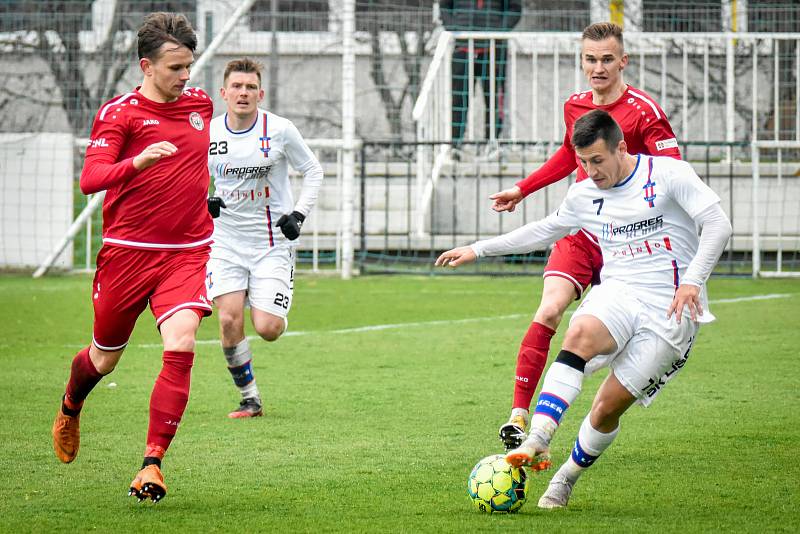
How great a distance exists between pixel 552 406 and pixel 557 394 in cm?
6

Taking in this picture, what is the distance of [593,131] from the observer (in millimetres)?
5410

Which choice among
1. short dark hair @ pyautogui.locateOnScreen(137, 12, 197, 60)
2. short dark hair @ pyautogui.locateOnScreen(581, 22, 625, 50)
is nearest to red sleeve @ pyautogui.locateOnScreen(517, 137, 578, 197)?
short dark hair @ pyautogui.locateOnScreen(581, 22, 625, 50)

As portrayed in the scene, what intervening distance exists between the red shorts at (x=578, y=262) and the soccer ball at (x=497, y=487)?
6.65 ft

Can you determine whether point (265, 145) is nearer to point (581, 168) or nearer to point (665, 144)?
point (581, 168)

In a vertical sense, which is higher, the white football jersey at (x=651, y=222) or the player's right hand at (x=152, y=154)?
the player's right hand at (x=152, y=154)

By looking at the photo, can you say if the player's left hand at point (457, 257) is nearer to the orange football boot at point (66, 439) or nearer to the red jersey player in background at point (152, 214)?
the red jersey player in background at point (152, 214)

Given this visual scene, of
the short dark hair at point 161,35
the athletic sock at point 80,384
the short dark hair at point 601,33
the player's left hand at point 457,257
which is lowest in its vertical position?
the athletic sock at point 80,384

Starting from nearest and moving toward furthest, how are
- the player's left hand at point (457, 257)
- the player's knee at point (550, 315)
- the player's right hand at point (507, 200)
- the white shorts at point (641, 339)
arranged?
1. the white shorts at point (641, 339)
2. the player's left hand at point (457, 257)
3. the player's right hand at point (507, 200)
4. the player's knee at point (550, 315)

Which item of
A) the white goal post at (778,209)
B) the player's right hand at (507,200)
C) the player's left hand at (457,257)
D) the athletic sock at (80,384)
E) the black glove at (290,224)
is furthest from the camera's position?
the white goal post at (778,209)

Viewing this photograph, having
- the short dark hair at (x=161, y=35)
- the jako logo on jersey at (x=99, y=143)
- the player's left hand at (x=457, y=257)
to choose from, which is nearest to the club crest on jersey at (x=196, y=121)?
the short dark hair at (x=161, y=35)

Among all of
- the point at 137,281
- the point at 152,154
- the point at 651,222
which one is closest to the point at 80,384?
the point at 137,281

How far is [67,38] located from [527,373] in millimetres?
13852

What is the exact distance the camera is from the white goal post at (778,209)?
17.2 meters

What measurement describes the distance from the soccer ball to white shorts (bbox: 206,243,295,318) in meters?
3.14
